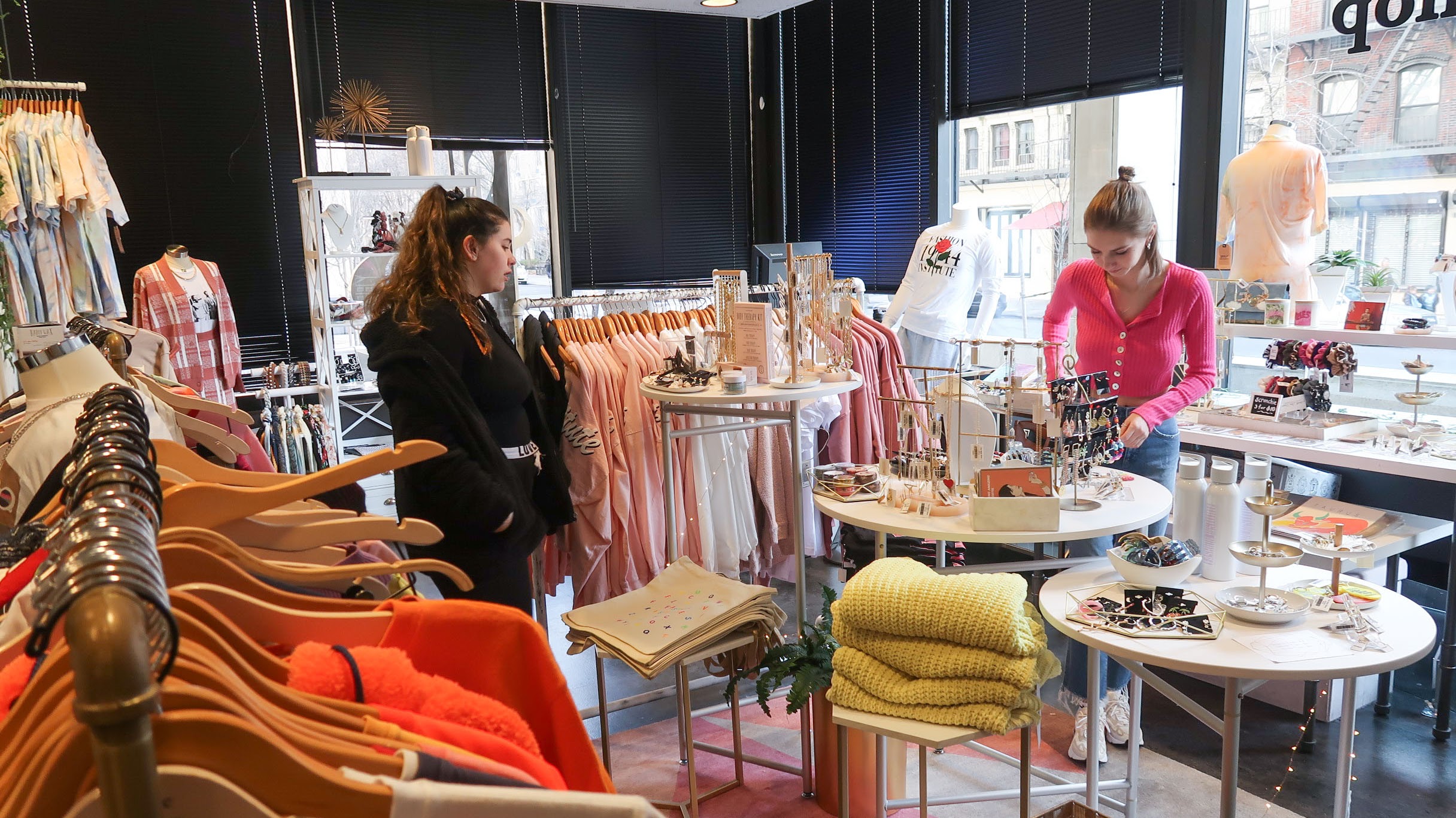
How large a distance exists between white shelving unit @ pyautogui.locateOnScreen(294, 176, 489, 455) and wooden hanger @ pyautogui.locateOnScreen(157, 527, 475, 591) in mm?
3834

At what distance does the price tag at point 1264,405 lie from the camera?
12.0 feet

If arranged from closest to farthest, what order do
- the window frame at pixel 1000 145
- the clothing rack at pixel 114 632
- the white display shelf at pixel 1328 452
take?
the clothing rack at pixel 114 632
the white display shelf at pixel 1328 452
the window frame at pixel 1000 145

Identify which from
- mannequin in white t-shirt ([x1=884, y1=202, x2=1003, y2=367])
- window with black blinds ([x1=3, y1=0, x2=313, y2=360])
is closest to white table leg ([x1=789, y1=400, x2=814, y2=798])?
mannequin in white t-shirt ([x1=884, y1=202, x2=1003, y2=367])

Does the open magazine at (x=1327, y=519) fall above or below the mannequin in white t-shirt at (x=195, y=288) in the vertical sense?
below

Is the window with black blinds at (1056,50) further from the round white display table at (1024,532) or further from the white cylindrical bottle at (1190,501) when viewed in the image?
the white cylindrical bottle at (1190,501)

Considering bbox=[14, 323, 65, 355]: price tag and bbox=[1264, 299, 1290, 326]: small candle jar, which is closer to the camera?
bbox=[14, 323, 65, 355]: price tag

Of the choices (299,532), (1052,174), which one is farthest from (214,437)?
(1052,174)

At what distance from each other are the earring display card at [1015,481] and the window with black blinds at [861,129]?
4108 mm

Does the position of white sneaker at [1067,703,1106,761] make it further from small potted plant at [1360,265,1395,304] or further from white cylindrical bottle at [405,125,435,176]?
white cylindrical bottle at [405,125,435,176]

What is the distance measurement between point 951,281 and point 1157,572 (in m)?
3.47

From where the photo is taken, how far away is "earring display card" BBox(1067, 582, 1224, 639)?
5.88 feet

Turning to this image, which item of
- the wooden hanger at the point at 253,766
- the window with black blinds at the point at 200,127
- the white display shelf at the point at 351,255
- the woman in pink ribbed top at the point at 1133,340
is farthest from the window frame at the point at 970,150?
the wooden hanger at the point at 253,766

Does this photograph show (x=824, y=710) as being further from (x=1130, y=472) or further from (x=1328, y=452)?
(x=1328, y=452)

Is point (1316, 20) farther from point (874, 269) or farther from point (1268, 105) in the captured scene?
point (874, 269)
